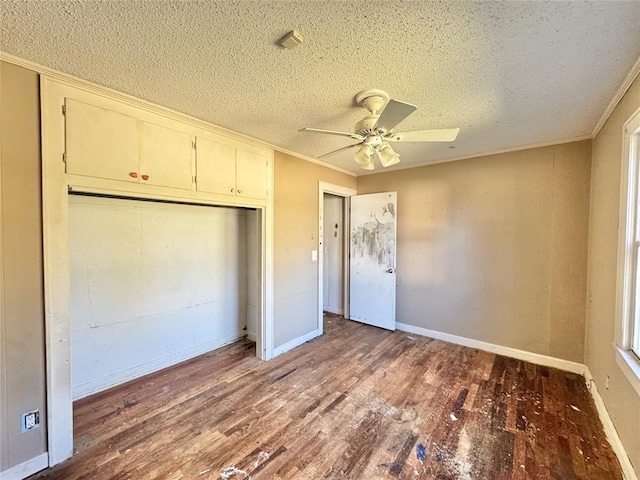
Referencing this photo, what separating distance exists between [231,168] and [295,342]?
2.28 meters

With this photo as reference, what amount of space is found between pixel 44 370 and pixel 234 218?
2265 millimetres

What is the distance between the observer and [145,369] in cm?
273

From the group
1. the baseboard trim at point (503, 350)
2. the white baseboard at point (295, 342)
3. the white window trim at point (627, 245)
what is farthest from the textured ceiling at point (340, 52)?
the white baseboard at point (295, 342)

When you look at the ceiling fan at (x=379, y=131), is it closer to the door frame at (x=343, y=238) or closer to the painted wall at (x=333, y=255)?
the door frame at (x=343, y=238)

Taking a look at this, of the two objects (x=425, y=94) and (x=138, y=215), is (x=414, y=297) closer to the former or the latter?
(x=425, y=94)

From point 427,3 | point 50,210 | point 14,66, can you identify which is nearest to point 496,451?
point 427,3

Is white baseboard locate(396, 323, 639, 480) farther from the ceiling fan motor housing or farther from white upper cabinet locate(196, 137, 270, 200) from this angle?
white upper cabinet locate(196, 137, 270, 200)

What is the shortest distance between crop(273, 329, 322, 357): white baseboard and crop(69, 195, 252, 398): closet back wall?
30.3 inches

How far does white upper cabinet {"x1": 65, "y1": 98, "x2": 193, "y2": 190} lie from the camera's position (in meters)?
1.74

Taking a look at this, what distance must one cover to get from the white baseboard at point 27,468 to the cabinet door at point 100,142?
1.80 meters

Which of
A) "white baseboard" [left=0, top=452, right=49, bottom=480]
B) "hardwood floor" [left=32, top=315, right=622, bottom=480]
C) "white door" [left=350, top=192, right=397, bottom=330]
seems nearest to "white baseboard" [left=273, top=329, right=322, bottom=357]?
"hardwood floor" [left=32, top=315, right=622, bottom=480]

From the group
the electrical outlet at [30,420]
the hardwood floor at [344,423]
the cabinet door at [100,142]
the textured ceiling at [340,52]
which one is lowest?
the hardwood floor at [344,423]

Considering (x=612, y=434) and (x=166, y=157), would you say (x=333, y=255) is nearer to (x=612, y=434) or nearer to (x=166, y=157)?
(x=166, y=157)

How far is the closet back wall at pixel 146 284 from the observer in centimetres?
236
